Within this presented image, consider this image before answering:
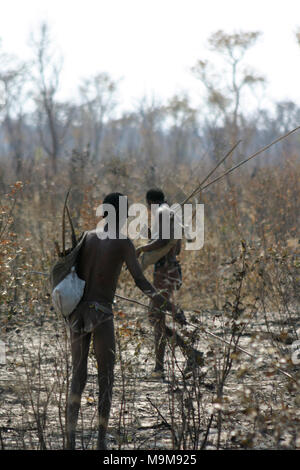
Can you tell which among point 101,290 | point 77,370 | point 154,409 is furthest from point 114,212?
point 154,409

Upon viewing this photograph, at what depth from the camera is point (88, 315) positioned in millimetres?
3799

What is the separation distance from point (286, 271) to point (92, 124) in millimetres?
64824

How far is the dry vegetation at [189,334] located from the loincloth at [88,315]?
77mm

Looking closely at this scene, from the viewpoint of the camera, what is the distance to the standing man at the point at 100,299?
379 centimetres

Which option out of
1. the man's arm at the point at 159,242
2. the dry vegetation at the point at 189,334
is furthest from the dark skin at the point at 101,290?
the man's arm at the point at 159,242

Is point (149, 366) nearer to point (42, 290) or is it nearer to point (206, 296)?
point (42, 290)

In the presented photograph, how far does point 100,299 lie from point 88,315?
116 millimetres

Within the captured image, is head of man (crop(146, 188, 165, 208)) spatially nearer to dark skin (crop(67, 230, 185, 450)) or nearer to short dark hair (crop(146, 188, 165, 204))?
short dark hair (crop(146, 188, 165, 204))

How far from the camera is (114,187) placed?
14094 millimetres

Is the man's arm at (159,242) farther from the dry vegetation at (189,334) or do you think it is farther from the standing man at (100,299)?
the standing man at (100,299)

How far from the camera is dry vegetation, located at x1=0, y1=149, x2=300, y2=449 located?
11.2 feet

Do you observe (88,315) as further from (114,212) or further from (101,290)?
(114,212)

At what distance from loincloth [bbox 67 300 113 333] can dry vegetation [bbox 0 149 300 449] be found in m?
0.08
